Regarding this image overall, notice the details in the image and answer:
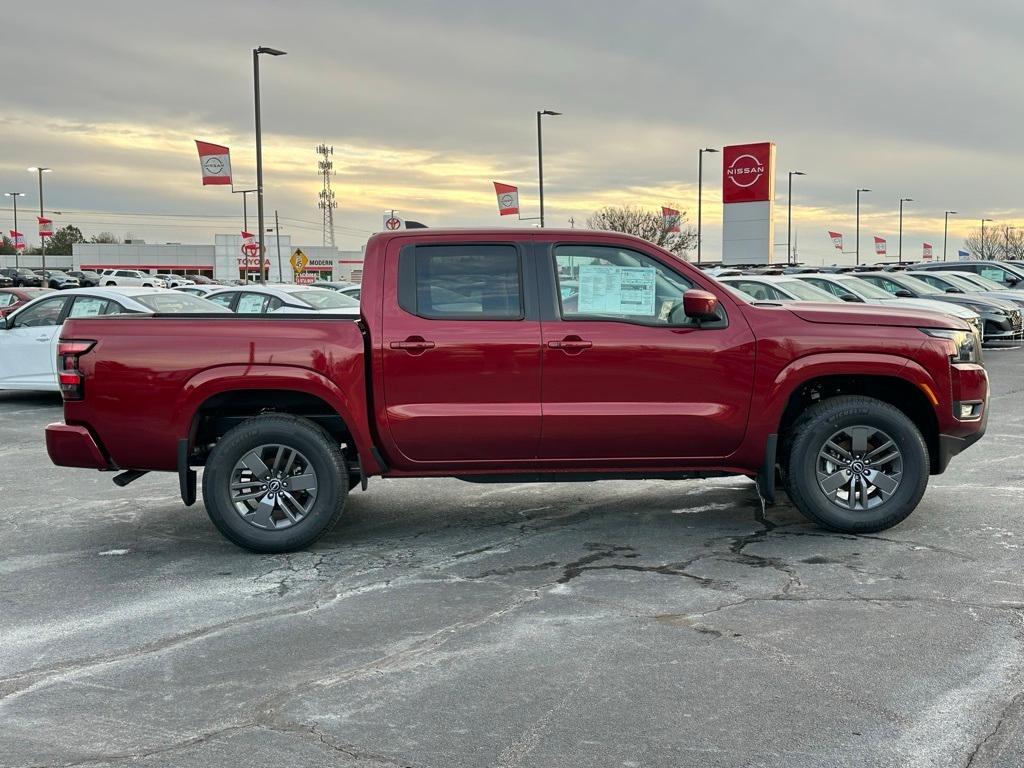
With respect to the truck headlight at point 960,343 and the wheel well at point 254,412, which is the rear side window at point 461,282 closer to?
the wheel well at point 254,412

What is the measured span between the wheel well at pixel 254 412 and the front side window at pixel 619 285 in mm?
1657

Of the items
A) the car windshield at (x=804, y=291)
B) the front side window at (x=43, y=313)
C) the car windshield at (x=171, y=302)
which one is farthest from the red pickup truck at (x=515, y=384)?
the car windshield at (x=804, y=291)

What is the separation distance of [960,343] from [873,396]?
0.63 metres

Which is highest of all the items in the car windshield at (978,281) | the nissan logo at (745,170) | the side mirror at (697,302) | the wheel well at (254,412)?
the nissan logo at (745,170)

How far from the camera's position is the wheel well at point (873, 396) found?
22.7 ft

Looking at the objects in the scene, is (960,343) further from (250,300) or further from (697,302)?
(250,300)

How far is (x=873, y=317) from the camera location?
6.75 meters

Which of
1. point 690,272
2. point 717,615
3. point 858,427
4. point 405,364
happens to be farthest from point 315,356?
point 858,427

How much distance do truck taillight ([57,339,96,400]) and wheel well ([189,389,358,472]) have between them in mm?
743

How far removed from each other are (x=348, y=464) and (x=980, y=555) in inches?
151

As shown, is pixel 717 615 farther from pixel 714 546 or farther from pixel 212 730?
pixel 212 730

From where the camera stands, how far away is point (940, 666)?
179 inches

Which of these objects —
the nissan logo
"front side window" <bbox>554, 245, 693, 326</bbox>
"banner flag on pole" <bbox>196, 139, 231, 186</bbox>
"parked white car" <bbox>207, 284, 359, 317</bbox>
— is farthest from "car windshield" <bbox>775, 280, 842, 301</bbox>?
the nissan logo

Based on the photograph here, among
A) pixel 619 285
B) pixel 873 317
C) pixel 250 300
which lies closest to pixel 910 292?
pixel 250 300
